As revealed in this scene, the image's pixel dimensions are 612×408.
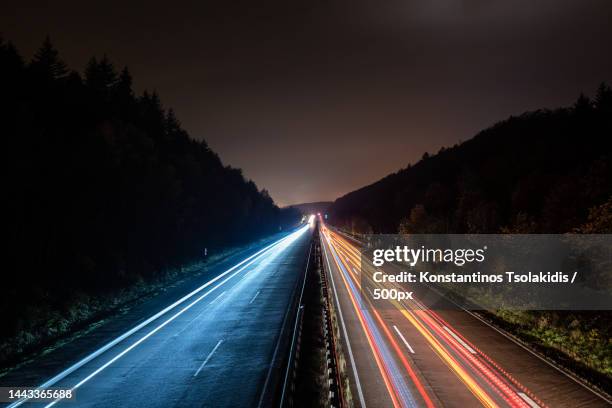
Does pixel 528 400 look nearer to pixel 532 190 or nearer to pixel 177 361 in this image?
pixel 177 361

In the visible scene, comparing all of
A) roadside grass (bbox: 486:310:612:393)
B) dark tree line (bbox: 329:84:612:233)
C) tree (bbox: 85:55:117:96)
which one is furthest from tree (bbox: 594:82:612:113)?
tree (bbox: 85:55:117:96)

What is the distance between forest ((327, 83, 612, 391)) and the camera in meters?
17.4

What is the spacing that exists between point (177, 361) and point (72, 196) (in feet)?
71.8

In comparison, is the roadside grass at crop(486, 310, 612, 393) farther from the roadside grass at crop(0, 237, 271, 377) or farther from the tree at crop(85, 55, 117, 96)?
the tree at crop(85, 55, 117, 96)

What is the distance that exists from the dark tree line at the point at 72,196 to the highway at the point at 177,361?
18.6 feet

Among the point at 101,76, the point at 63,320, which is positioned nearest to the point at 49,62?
the point at 101,76

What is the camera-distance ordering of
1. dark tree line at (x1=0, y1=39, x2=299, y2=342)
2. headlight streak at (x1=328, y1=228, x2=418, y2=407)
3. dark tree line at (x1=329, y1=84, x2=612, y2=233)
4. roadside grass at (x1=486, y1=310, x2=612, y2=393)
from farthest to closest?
dark tree line at (x1=329, y1=84, x2=612, y2=233)
dark tree line at (x1=0, y1=39, x2=299, y2=342)
roadside grass at (x1=486, y1=310, x2=612, y2=393)
headlight streak at (x1=328, y1=228, x2=418, y2=407)

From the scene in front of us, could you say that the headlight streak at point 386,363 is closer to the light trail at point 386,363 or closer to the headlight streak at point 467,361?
the light trail at point 386,363

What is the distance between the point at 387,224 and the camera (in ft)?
327

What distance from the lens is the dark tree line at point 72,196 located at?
2353cm

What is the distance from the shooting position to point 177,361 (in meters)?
14.3

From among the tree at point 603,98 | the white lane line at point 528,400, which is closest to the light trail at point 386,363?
the white lane line at point 528,400

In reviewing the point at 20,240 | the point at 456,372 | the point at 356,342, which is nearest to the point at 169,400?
the point at 356,342

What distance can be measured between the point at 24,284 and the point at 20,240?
5.51 metres
